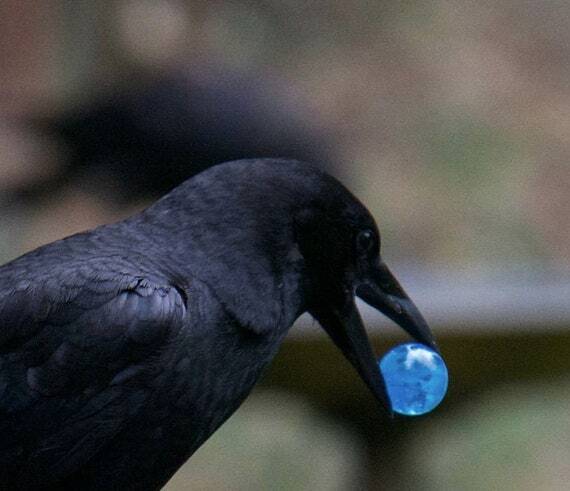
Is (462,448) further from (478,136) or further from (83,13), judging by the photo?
(83,13)

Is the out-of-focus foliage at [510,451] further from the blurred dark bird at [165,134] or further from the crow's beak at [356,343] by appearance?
the crow's beak at [356,343]

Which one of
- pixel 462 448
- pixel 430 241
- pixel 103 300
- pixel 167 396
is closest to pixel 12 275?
pixel 103 300

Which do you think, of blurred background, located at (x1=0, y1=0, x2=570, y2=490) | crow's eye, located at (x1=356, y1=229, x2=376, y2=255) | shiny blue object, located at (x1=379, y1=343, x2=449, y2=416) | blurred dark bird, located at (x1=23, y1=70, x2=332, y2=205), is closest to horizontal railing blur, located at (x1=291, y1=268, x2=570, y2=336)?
blurred background, located at (x1=0, y1=0, x2=570, y2=490)

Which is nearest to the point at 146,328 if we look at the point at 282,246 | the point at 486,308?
the point at 282,246

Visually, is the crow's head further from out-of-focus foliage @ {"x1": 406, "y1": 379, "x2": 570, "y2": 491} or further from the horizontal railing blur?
out-of-focus foliage @ {"x1": 406, "y1": 379, "x2": 570, "y2": 491}

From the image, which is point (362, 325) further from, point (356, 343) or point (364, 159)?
point (364, 159)

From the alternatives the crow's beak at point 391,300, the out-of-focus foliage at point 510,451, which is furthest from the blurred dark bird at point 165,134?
the crow's beak at point 391,300
